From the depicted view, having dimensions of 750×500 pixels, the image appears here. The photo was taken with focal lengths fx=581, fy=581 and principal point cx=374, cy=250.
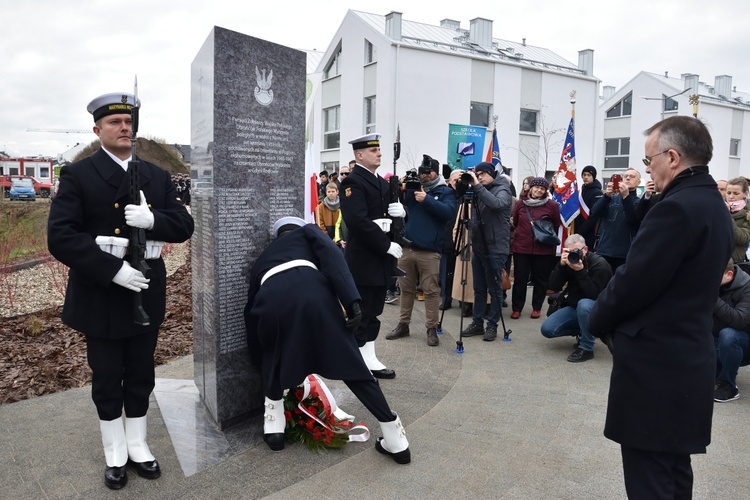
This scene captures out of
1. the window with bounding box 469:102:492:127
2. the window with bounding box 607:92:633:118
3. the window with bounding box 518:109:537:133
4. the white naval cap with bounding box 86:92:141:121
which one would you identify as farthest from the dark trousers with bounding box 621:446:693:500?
the window with bounding box 607:92:633:118

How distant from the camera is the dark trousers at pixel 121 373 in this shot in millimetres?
3438

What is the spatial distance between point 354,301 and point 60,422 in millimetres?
2434

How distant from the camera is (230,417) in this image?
421 centimetres

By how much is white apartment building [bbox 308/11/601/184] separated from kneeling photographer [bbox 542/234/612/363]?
1787 centimetres

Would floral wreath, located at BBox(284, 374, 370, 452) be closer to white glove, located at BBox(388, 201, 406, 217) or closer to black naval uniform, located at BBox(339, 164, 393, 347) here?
black naval uniform, located at BBox(339, 164, 393, 347)

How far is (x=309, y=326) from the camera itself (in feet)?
12.0

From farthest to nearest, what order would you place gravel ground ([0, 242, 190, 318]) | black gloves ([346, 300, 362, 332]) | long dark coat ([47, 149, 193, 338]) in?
gravel ground ([0, 242, 190, 318]), black gloves ([346, 300, 362, 332]), long dark coat ([47, 149, 193, 338])

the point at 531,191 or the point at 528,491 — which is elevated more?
the point at 531,191

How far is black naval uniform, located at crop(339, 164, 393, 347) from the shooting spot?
534cm

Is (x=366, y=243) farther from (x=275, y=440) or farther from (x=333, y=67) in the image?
(x=333, y=67)

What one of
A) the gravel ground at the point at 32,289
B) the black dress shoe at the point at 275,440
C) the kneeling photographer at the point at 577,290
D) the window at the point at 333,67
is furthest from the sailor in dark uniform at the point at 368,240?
the window at the point at 333,67

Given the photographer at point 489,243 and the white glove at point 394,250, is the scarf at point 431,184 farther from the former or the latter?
the white glove at point 394,250

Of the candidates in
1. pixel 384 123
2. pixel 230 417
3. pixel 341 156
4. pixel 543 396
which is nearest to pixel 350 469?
pixel 230 417

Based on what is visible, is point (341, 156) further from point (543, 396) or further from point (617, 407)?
point (617, 407)
